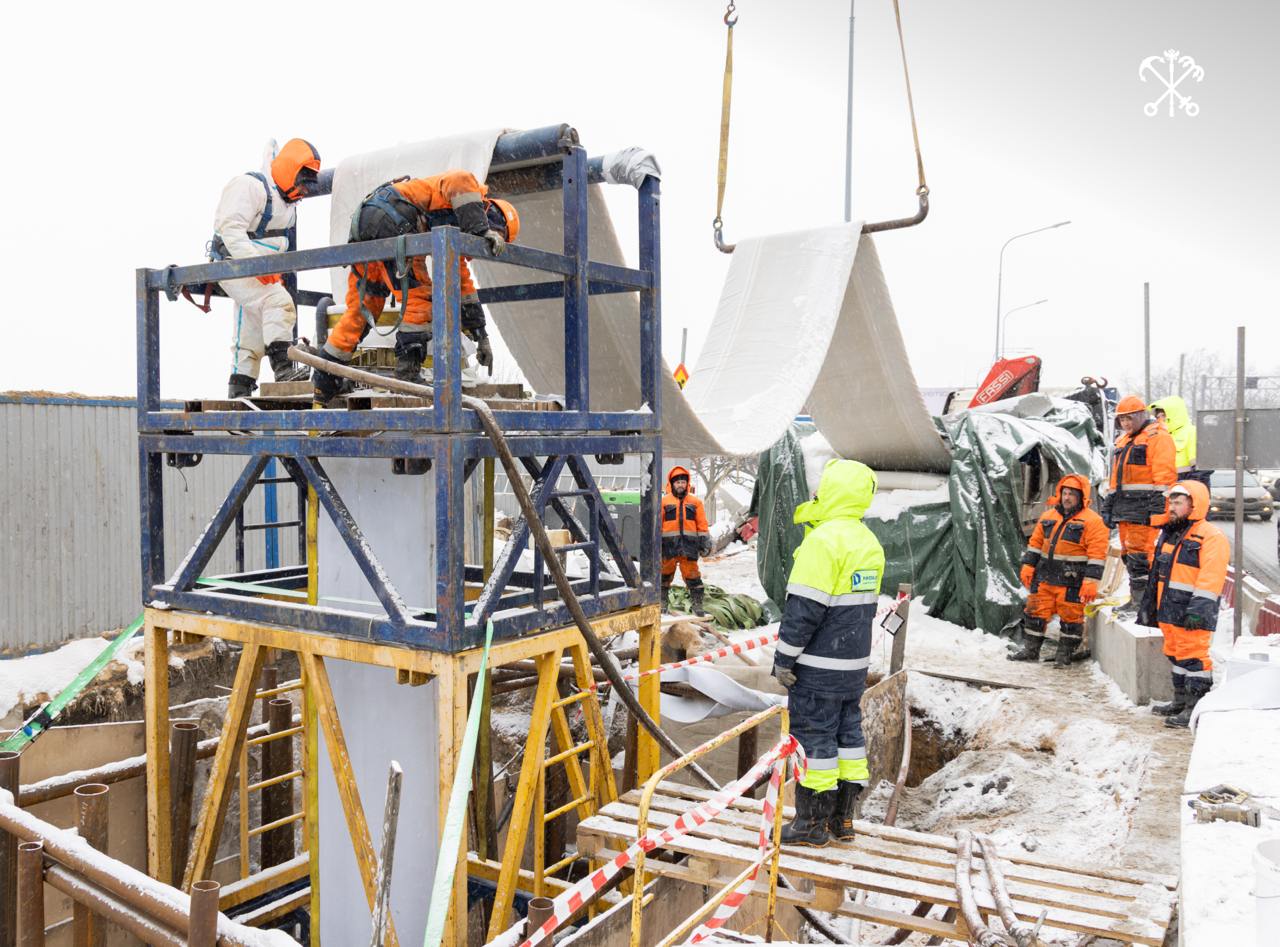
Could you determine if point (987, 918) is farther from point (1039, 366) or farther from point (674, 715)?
point (1039, 366)

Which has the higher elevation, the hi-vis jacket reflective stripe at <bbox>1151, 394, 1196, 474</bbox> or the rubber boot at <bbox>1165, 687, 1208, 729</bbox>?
the hi-vis jacket reflective stripe at <bbox>1151, 394, 1196, 474</bbox>

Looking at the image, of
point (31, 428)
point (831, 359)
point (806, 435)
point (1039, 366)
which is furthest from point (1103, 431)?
point (31, 428)

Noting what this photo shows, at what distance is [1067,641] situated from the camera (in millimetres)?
10477

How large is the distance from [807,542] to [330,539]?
2.37m

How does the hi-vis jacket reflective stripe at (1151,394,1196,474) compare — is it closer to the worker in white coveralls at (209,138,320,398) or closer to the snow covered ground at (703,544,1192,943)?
the snow covered ground at (703,544,1192,943)

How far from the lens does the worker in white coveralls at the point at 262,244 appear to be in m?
5.60

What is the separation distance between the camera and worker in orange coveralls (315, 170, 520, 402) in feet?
14.9

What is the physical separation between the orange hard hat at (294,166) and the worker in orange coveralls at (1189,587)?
659 cm

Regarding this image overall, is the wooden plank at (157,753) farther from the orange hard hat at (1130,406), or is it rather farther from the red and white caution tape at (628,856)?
the orange hard hat at (1130,406)

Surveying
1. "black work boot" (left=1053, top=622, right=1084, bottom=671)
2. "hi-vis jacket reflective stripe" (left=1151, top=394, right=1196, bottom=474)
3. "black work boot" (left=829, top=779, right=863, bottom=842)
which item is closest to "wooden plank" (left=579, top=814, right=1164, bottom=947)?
"black work boot" (left=829, top=779, right=863, bottom=842)

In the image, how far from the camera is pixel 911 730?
972 cm

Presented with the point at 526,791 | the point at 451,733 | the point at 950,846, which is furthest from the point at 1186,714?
the point at 451,733

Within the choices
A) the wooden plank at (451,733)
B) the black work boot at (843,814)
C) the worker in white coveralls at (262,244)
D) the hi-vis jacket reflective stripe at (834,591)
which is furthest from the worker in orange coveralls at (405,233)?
the black work boot at (843,814)

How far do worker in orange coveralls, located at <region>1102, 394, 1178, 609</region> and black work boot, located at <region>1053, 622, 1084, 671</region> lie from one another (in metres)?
0.61
